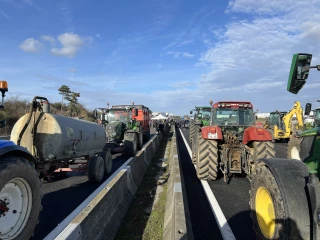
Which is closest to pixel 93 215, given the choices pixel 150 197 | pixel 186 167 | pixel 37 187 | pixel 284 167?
pixel 37 187

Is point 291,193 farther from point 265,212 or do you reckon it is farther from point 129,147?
point 129,147

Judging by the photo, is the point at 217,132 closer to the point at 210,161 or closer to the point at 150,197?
the point at 210,161

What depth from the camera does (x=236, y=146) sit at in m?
8.62

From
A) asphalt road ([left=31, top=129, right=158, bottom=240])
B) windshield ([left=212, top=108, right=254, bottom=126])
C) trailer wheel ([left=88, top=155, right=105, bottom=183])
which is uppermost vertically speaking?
windshield ([left=212, top=108, right=254, bottom=126])

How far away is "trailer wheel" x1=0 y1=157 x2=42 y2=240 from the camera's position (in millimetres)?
3693

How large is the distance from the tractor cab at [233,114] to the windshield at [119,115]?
7.15 meters

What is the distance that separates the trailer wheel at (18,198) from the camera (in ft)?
12.1

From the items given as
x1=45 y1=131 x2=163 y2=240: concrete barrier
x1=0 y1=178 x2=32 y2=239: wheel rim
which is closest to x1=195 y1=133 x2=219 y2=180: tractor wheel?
x1=45 y1=131 x2=163 y2=240: concrete barrier

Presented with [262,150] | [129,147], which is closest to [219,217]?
[262,150]

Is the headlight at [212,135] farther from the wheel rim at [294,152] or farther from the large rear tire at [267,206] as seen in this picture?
the large rear tire at [267,206]

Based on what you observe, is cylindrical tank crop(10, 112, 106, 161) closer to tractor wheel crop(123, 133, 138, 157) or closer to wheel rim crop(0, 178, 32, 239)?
wheel rim crop(0, 178, 32, 239)

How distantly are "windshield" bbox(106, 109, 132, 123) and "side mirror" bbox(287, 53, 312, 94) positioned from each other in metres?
13.4

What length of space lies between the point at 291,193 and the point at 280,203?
16 centimetres

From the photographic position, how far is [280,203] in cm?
303
